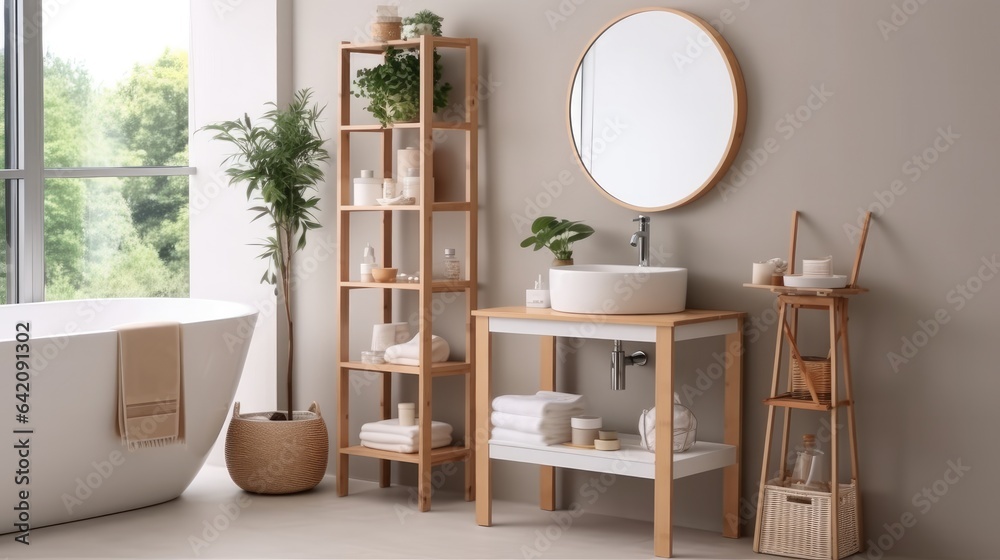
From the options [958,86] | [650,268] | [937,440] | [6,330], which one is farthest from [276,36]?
[937,440]

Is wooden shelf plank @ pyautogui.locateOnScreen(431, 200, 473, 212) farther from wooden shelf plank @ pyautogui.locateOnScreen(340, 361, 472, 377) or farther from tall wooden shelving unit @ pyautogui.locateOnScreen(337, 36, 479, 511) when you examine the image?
wooden shelf plank @ pyautogui.locateOnScreen(340, 361, 472, 377)

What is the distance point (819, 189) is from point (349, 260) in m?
1.95

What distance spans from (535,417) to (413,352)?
67 cm

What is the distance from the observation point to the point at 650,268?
3.99 metres

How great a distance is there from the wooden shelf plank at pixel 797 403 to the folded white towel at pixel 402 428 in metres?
1.34

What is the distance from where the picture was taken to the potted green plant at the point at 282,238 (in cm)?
452

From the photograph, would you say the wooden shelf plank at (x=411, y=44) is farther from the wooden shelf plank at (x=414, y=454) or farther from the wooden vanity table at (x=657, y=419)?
the wooden shelf plank at (x=414, y=454)

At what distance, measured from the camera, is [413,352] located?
4391 mm

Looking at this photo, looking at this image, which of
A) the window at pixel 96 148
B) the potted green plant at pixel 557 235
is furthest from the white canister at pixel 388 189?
the window at pixel 96 148

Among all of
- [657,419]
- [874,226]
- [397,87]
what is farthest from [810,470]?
[397,87]

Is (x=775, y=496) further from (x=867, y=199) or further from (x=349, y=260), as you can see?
(x=349, y=260)

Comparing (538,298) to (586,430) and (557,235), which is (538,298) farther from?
(586,430)

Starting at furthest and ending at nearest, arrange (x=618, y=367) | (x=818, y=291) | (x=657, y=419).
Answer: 1. (x=618, y=367)
2. (x=657, y=419)
3. (x=818, y=291)

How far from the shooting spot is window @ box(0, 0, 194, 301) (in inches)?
189
